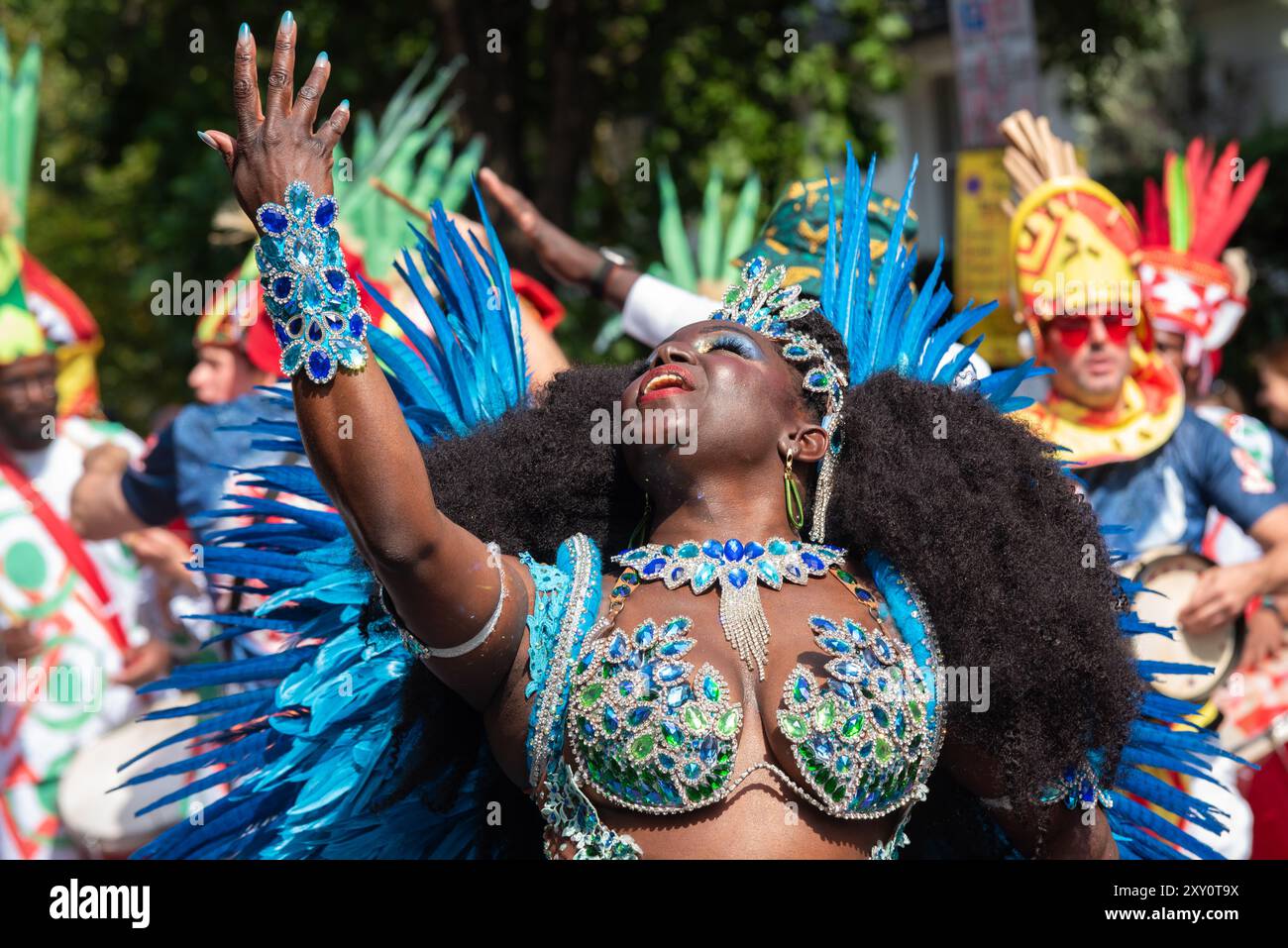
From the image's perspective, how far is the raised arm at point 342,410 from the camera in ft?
7.89

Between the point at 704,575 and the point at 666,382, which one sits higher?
the point at 666,382

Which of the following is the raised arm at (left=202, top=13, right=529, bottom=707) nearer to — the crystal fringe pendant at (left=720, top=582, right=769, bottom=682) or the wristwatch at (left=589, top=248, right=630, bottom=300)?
the crystal fringe pendant at (left=720, top=582, right=769, bottom=682)

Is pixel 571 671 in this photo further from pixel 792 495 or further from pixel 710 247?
pixel 710 247

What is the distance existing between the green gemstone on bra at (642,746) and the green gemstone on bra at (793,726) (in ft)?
0.72

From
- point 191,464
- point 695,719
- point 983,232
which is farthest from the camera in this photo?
point 983,232

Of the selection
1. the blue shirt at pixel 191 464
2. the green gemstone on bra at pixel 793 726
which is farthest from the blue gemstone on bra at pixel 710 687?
the blue shirt at pixel 191 464

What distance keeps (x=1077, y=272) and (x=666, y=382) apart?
2.62 m

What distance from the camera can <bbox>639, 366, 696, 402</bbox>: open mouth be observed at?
2949mm

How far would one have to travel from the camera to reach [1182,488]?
5203 millimetres

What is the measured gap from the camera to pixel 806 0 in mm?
9133

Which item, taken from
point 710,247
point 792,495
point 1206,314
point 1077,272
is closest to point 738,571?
point 792,495

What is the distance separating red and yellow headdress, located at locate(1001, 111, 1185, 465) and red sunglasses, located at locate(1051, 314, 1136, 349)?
0.10 feet
